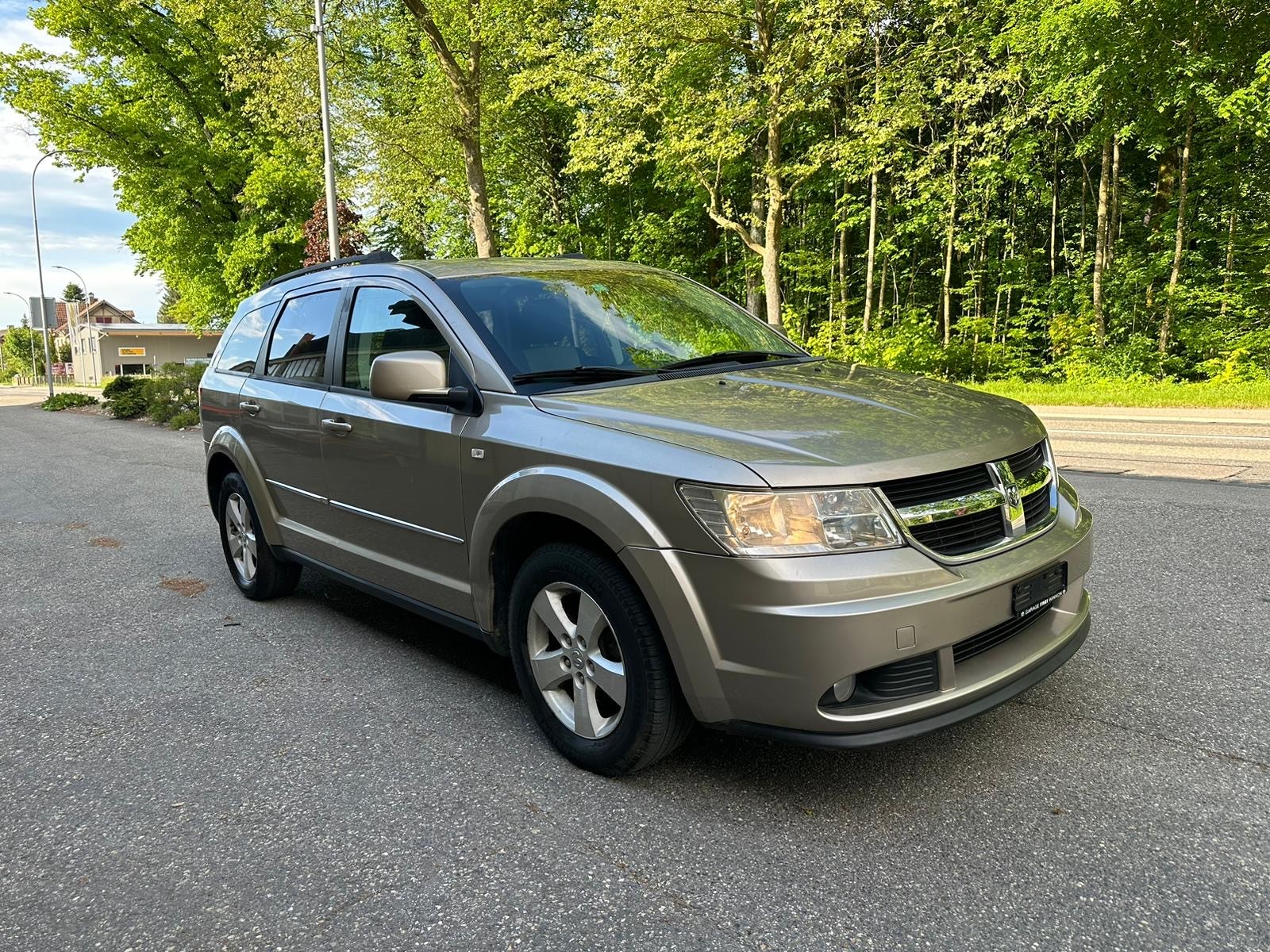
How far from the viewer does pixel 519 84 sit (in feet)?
63.7

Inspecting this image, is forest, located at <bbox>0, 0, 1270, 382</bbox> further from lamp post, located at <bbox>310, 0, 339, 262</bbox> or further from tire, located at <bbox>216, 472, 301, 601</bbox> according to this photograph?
tire, located at <bbox>216, 472, 301, 601</bbox>

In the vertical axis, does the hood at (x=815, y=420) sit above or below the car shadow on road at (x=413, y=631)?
above

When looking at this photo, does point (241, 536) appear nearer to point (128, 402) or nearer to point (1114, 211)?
point (128, 402)

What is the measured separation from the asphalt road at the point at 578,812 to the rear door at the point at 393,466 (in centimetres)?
53

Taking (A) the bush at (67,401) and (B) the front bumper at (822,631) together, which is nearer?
(B) the front bumper at (822,631)

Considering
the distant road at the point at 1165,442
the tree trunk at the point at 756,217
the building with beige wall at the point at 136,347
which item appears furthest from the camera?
the building with beige wall at the point at 136,347

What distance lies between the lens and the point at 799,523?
242 cm

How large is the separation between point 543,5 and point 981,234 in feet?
39.7

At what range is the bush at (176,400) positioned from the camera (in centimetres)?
1784

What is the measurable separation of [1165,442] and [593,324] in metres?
9.30

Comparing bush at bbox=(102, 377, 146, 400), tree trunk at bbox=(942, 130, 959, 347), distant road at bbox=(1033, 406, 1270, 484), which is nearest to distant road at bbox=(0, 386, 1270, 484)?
distant road at bbox=(1033, 406, 1270, 484)

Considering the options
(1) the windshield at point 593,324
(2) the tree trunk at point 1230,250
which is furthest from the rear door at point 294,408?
(2) the tree trunk at point 1230,250

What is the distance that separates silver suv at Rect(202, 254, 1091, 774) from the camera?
242 centimetres

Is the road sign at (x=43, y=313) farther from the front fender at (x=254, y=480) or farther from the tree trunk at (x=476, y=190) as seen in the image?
the front fender at (x=254, y=480)
